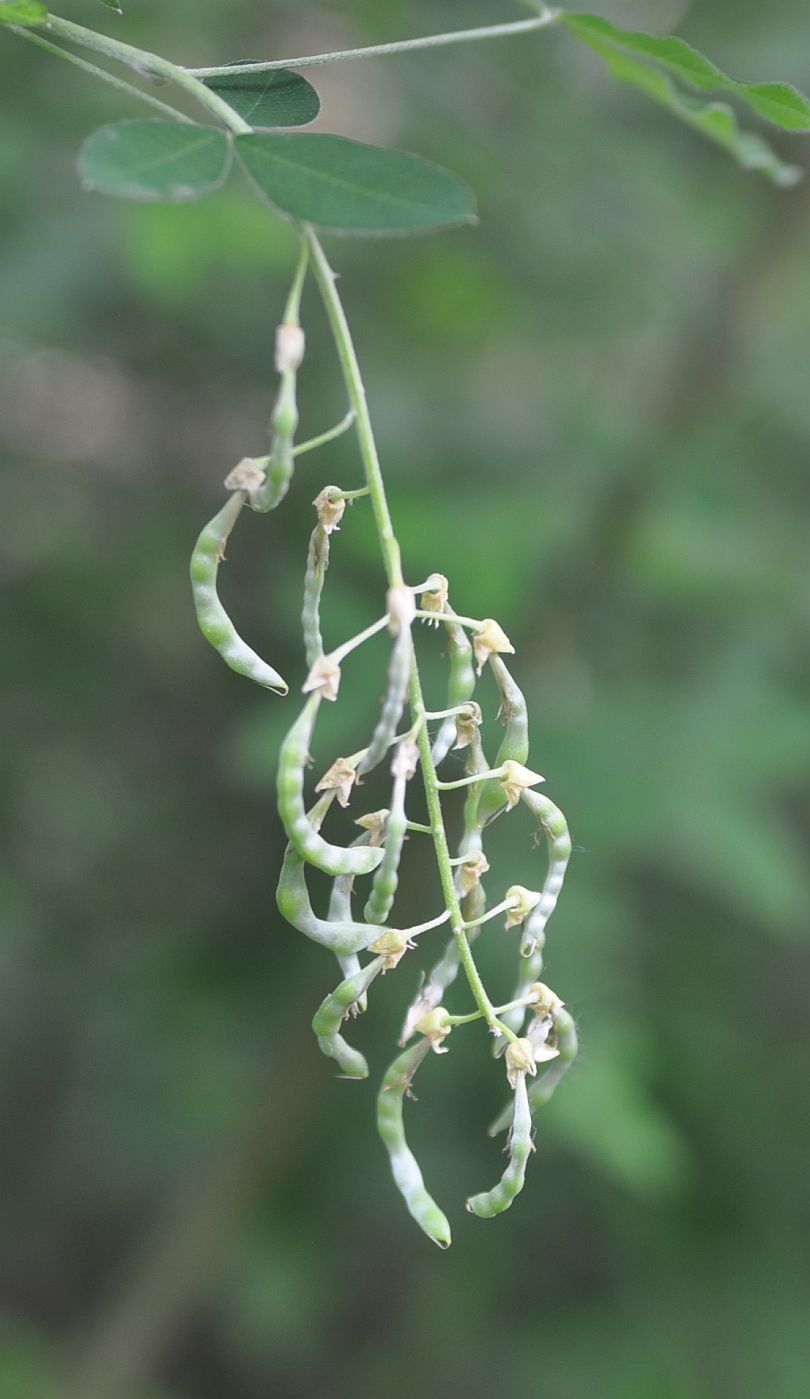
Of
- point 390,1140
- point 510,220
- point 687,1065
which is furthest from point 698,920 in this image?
point 390,1140

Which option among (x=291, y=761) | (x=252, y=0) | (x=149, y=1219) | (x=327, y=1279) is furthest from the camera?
(x=149, y=1219)

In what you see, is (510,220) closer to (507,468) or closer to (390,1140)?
(507,468)

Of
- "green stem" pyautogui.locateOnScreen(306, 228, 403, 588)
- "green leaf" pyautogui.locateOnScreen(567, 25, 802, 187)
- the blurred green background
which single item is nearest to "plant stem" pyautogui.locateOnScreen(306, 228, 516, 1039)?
"green stem" pyautogui.locateOnScreen(306, 228, 403, 588)

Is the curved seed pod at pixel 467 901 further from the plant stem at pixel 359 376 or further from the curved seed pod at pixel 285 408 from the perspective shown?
the curved seed pod at pixel 285 408

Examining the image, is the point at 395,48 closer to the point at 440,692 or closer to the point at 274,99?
the point at 274,99

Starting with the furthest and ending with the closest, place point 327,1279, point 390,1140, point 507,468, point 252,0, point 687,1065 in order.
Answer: point 327,1279 → point 687,1065 → point 507,468 → point 252,0 → point 390,1140

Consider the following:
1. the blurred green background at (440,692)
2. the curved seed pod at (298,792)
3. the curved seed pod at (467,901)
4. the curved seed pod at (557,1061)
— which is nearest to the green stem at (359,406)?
the curved seed pod at (298,792)

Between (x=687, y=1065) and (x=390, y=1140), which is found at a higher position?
(x=390, y=1140)
